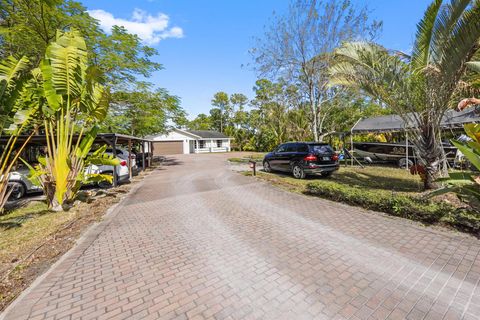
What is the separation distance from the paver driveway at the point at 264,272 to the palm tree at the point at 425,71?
398 centimetres

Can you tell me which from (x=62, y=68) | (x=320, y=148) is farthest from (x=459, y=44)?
(x=62, y=68)

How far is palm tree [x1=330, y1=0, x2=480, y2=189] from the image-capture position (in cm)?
586

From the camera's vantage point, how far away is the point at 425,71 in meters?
6.79

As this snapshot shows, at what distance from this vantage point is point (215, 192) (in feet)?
30.5

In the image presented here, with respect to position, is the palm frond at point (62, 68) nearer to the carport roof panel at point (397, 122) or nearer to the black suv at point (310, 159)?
the black suv at point (310, 159)

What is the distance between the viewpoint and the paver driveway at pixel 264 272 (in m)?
2.75

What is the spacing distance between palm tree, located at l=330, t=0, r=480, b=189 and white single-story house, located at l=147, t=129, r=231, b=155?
3280 cm

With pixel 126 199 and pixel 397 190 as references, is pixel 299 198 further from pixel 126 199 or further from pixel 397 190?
pixel 126 199

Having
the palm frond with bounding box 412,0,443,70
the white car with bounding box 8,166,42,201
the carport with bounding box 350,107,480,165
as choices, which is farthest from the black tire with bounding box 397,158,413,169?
the white car with bounding box 8,166,42,201

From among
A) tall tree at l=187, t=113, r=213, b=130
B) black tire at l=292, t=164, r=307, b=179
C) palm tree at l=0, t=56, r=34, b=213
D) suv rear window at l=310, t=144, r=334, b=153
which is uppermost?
tall tree at l=187, t=113, r=213, b=130

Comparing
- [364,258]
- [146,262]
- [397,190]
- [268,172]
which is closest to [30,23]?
[146,262]

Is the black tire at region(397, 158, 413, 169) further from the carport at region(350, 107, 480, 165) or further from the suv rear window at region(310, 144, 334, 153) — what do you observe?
the suv rear window at region(310, 144, 334, 153)

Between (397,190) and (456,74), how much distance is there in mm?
4129

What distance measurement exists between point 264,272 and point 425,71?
24.6 feet
